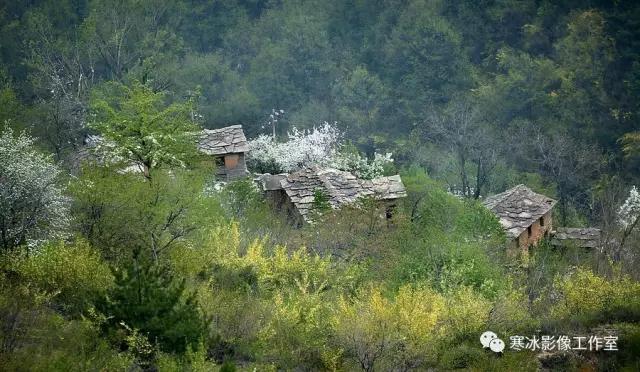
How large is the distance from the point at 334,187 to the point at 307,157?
9.72 meters

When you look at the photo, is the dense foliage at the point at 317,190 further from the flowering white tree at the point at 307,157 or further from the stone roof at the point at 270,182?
the stone roof at the point at 270,182

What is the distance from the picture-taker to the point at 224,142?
43.8 meters

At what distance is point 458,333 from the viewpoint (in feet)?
78.9

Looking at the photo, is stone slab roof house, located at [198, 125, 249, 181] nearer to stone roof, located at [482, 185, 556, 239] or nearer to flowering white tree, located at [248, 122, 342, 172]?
flowering white tree, located at [248, 122, 342, 172]

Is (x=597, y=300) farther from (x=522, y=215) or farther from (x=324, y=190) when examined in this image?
(x=522, y=215)

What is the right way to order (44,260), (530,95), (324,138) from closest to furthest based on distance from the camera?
1. (44,260)
2. (324,138)
3. (530,95)

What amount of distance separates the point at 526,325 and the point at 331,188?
13.2 metres

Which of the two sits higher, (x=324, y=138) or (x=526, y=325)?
(x=324, y=138)

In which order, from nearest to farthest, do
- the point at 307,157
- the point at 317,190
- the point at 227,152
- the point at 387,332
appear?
the point at 387,332 → the point at 317,190 → the point at 227,152 → the point at 307,157

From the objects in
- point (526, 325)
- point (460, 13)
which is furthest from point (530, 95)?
point (526, 325)

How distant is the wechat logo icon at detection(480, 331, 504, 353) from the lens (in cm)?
2334

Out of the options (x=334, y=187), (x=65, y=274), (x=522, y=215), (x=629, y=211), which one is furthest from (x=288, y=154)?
(x=65, y=274)

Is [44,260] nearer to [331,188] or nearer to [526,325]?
[526,325]

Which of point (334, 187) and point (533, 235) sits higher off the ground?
point (334, 187)
